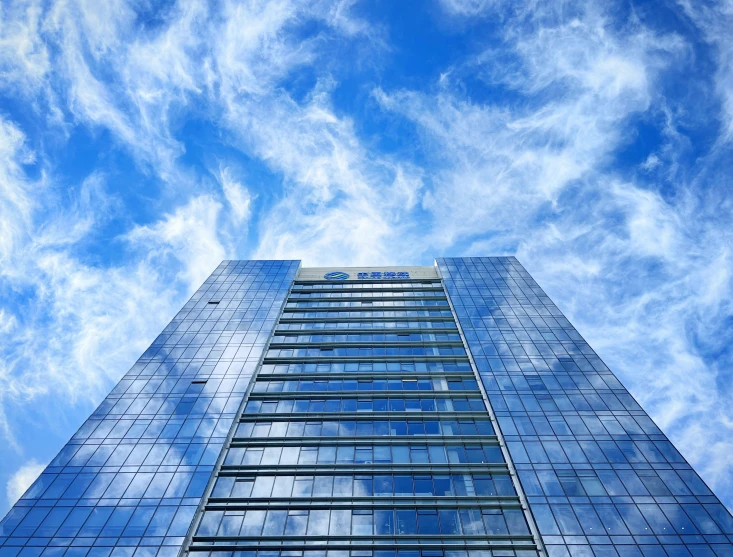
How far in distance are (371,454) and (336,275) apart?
121 feet

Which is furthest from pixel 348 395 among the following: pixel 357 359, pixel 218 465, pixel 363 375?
pixel 218 465

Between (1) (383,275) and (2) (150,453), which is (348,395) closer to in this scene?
(2) (150,453)

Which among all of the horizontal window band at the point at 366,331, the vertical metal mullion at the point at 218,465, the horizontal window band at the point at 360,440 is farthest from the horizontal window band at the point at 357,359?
the horizontal window band at the point at 360,440

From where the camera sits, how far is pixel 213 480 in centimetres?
3688

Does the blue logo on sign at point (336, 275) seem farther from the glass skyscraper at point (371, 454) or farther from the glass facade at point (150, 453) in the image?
the glass facade at point (150, 453)

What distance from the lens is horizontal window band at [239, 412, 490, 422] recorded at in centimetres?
4356

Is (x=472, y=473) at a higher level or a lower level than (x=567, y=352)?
lower

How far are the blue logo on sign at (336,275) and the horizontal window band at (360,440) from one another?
34.1m

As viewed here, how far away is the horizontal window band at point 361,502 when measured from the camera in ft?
114

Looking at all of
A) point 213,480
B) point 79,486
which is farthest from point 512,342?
point 79,486

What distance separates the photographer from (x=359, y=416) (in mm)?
44156

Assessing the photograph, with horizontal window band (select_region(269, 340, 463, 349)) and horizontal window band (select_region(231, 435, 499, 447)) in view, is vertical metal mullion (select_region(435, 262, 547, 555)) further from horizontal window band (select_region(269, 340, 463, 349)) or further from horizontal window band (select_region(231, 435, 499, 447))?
horizontal window band (select_region(269, 340, 463, 349))

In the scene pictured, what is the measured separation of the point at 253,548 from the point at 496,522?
1616 centimetres

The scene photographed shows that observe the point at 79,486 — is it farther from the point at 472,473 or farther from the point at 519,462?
the point at 519,462
